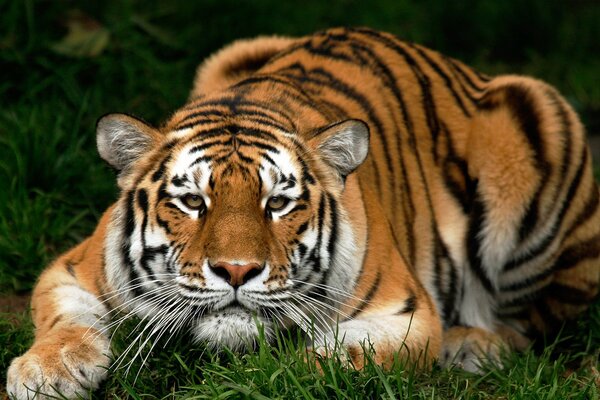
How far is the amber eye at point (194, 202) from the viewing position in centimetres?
354

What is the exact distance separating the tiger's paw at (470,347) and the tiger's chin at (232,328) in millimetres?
1251

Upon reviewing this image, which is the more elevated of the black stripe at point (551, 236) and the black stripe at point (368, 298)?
the black stripe at point (551, 236)

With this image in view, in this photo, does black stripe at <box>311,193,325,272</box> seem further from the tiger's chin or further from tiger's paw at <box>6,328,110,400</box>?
tiger's paw at <box>6,328,110,400</box>

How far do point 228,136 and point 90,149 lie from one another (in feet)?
6.96

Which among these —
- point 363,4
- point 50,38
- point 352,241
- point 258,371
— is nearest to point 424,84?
point 352,241

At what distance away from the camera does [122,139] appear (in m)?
3.75

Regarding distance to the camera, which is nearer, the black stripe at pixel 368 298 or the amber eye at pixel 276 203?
the amber eye at pixel 276 203

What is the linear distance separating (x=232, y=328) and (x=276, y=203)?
1.51 ft

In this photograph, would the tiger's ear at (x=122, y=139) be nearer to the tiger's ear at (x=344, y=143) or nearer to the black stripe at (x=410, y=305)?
the tiger's ear at (x=344, y=143)

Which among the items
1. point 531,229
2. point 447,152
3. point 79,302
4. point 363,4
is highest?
point 363,4

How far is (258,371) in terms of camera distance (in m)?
3.38

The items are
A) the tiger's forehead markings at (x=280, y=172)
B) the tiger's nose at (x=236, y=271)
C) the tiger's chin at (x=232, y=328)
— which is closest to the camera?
the tiger's nose at (x=236, y=271)

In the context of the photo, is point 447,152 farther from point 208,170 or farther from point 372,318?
point 208,170

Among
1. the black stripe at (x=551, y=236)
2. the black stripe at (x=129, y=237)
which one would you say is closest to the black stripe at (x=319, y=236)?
the black stripe at (x=129, y=237)
